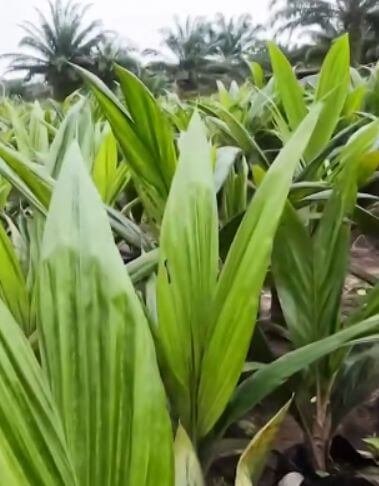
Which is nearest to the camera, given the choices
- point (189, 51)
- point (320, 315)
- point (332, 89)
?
point (320, 315)

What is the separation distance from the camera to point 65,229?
0.90 ft

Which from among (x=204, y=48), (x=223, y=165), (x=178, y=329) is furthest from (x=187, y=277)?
(x=204, y=48)

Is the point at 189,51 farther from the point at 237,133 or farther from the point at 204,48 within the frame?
the point at 237,133

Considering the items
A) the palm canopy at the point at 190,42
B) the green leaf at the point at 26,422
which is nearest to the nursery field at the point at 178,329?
the green leaf at the point at 26,422

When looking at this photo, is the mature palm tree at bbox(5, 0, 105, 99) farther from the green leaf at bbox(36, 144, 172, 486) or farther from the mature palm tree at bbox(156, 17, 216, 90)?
the green leaf at bbox(36, 144, 172, 486)

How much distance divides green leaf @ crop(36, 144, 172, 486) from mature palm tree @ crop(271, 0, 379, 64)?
523 inches

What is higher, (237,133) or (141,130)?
(141,130)

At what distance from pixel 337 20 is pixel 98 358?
14921 millimetres

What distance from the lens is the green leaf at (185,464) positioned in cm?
30

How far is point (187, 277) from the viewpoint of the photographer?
34 centimetres

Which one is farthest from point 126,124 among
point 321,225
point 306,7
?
point 306,7

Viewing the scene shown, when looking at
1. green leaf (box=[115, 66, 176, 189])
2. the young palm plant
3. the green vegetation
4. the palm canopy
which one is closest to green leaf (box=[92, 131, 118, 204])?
green leaf (box=[115, 66, 176, 189])

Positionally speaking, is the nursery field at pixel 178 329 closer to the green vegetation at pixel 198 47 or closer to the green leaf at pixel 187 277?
the green leaf at pixel 187 277

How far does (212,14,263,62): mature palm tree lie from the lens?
17547 mm
